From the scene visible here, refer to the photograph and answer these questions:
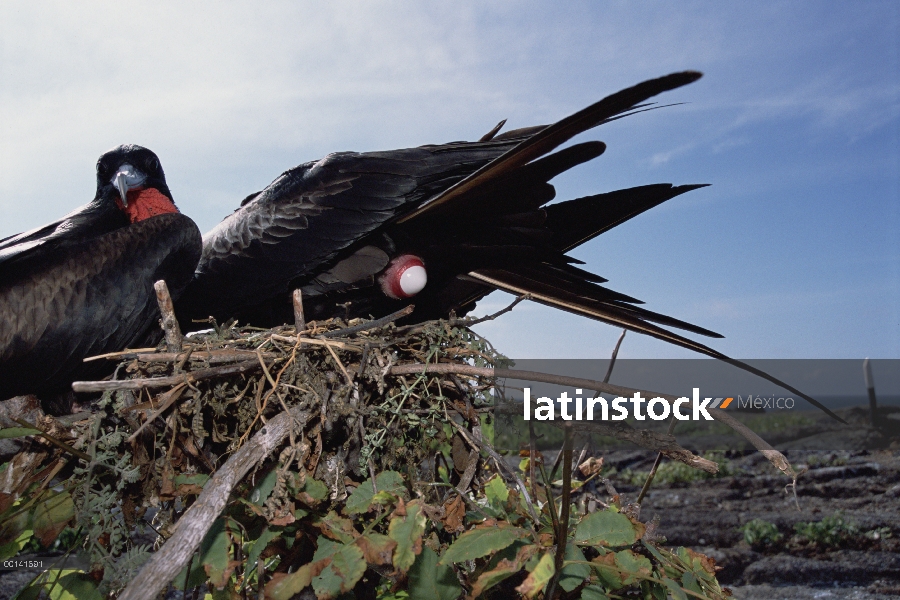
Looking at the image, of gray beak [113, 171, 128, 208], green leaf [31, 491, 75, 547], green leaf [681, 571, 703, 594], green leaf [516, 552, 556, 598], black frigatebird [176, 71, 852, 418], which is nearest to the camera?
green leaf [516, 552, 556, 598]

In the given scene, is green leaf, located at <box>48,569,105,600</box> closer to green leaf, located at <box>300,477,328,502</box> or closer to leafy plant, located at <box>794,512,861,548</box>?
green leaf, located at <box>300,477,328,502</box>

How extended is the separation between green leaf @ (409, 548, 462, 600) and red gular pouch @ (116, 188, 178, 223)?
6.34 ft

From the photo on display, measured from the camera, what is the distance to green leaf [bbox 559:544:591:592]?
1027 mm

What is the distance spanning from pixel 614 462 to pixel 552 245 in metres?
6.45

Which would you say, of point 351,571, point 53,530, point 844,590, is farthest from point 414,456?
point 844,590

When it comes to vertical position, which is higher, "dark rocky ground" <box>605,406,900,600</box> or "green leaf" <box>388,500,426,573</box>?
"green leaf" <box>388,500,426,573</box>

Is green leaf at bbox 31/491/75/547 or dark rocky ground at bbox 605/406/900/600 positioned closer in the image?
green leaf at bbox 31/491/75/547

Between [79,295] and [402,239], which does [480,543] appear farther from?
[79,295]

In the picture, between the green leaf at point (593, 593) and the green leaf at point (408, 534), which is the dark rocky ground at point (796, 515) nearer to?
the green leaf at point (593, 593)

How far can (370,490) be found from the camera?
1171 mm

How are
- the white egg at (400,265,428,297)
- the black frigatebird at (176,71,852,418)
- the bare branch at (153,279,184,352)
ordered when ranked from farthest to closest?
1. the white egg at (400,265,428,297)
2. the black frigatebird at (176,71,852,418)
3. the bare branch at (153,279,184,352)

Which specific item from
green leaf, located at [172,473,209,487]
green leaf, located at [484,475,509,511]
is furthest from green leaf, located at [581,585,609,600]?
green leaf, located at [172,473,209,487]

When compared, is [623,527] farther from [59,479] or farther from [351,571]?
[59,479]

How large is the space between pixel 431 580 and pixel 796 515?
649 centimetres
